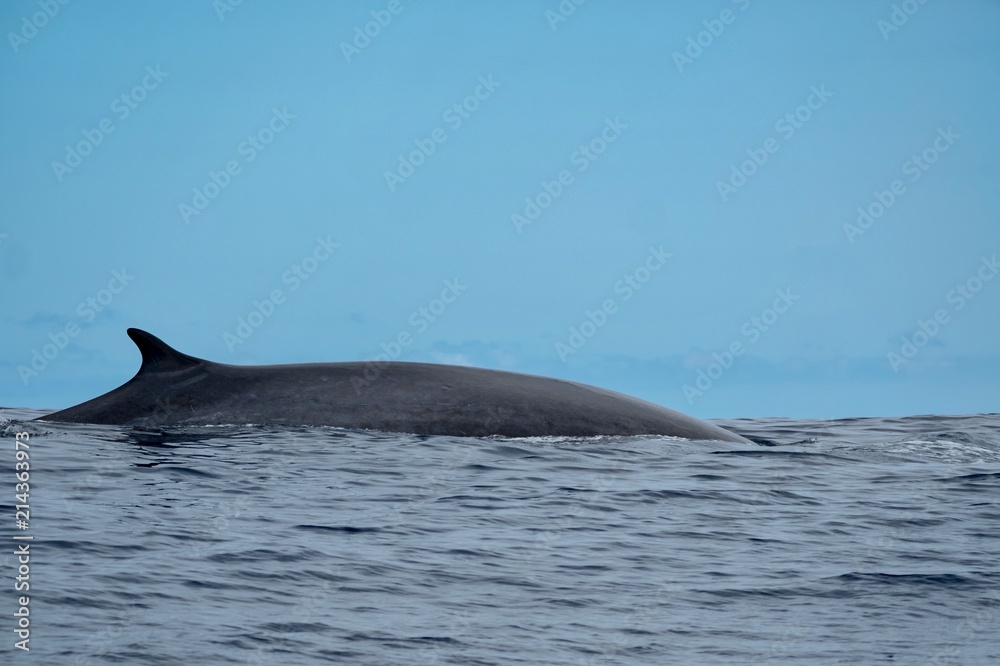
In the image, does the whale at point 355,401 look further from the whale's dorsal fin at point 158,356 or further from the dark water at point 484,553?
the dark water at point 484,553

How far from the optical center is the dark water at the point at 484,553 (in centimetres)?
650

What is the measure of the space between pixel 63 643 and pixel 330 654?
1439 millimetres

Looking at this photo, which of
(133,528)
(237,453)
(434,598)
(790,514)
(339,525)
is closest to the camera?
(434,598)

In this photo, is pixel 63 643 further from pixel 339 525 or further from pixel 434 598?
pixel 339 525

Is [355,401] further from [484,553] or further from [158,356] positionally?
[484,553]

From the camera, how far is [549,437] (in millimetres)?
14078

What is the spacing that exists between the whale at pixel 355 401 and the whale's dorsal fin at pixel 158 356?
1 centimetres

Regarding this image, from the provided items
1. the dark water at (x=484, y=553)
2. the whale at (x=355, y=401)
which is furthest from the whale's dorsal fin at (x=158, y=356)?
the dark water at (x=484, y=553)

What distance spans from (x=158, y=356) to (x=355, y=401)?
2.72 m

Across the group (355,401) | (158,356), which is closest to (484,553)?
(355,401)

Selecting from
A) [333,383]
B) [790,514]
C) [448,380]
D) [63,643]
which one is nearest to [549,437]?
[448,380]

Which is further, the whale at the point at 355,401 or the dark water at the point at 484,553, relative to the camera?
the whale at the point at 355,401

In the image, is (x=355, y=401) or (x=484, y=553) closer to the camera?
(x=484, y=553)

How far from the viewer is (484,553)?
340 inches
